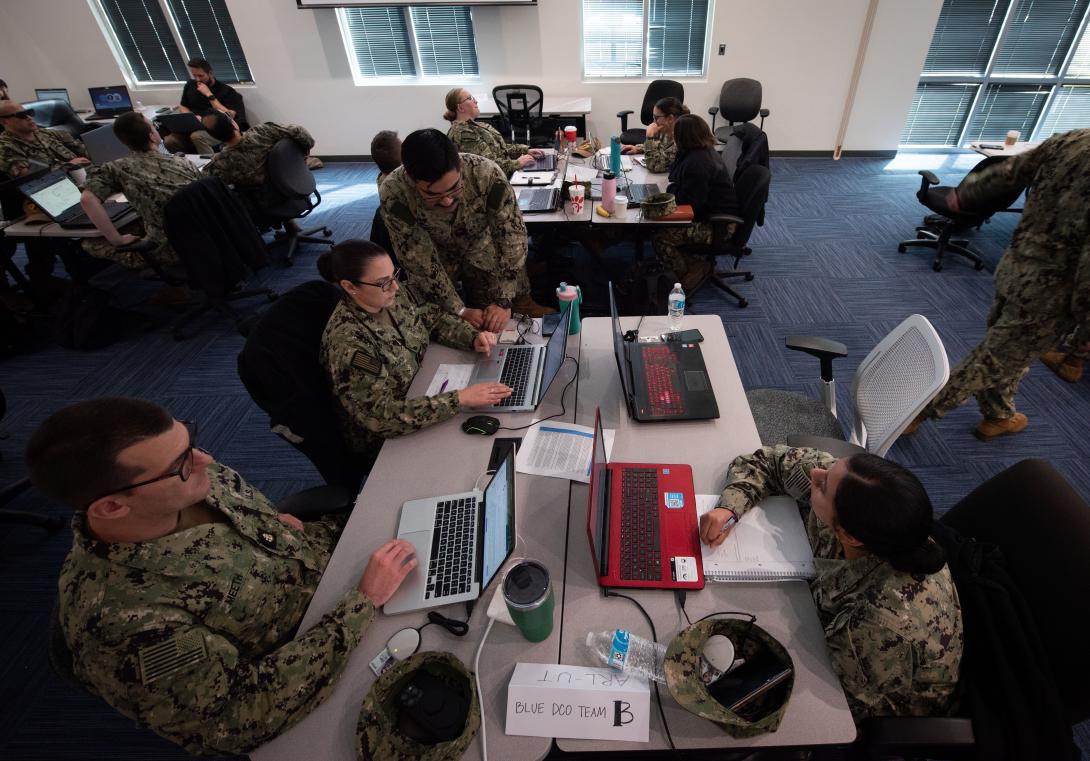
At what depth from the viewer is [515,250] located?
2529mm

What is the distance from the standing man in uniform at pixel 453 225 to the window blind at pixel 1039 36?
622 centimetres

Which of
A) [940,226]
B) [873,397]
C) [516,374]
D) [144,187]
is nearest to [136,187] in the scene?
[144,187]

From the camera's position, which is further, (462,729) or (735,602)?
(735,602)

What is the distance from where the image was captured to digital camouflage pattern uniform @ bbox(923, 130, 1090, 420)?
2008 millimetres

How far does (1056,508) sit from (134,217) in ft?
15.7

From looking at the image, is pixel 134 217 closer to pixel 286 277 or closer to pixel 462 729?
pixel 286 277

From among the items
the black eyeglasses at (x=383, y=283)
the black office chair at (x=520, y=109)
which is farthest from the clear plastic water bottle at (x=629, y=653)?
the black office chair at (x=520, y=109)

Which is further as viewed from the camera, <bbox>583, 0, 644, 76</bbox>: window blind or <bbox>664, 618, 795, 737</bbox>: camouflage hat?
<bbox>583, 0, 644, 76</bbox>: window blind

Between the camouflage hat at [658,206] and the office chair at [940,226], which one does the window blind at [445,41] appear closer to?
the camouflage hat at [658,206]

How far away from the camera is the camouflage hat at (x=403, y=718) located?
0.99m

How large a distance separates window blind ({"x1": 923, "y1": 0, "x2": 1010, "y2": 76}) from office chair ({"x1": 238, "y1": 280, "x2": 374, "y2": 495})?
6727mm

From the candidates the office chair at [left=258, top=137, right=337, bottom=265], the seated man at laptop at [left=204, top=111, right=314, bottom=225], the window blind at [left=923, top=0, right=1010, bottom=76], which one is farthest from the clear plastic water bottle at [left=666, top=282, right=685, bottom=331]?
the window blind at [left=923, top=0, right=1010, bottom=76]

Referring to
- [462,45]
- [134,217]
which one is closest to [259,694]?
[134,217]

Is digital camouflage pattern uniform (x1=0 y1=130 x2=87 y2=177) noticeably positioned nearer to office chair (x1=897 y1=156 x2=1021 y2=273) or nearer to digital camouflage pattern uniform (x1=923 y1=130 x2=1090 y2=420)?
digital camouflage pattern uniform (x1=923 y1=130 x2=1090 y2=420)
